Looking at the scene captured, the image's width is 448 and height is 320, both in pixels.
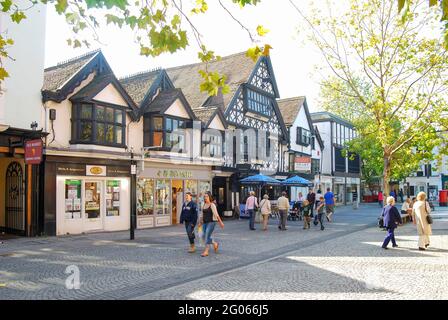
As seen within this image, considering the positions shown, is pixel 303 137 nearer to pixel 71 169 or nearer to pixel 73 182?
pixel 73 182

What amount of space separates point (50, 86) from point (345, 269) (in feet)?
45.4

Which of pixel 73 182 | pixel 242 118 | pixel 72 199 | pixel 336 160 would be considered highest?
pixel 242 118

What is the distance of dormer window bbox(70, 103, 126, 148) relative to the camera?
54.6ft

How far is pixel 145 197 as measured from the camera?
19734 mm

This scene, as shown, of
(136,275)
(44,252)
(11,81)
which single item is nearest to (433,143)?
(136,275)

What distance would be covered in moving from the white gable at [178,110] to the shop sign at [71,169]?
17.5 feet

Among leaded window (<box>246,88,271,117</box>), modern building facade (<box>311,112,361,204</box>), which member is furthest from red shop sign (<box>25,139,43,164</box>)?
modern building facade (<box>311,112,361,204</box>)

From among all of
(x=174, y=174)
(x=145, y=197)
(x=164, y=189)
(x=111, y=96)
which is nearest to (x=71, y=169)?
(x=111, y=96)

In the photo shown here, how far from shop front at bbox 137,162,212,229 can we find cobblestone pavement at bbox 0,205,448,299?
396 centimetres

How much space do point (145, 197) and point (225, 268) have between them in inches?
418

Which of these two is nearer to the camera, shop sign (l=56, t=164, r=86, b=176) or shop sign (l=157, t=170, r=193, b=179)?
shop sign (l=56, t=164, r=86, b=176)

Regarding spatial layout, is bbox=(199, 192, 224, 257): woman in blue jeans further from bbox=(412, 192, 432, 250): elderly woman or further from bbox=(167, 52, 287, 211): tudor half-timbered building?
bbox=(167, 52, 287, 211): tudor half-timbered building

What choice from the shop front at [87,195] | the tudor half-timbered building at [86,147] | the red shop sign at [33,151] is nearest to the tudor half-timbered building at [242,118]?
the shop front at [87,195]

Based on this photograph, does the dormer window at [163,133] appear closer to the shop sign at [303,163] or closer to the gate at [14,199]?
the gate at [14,199]
